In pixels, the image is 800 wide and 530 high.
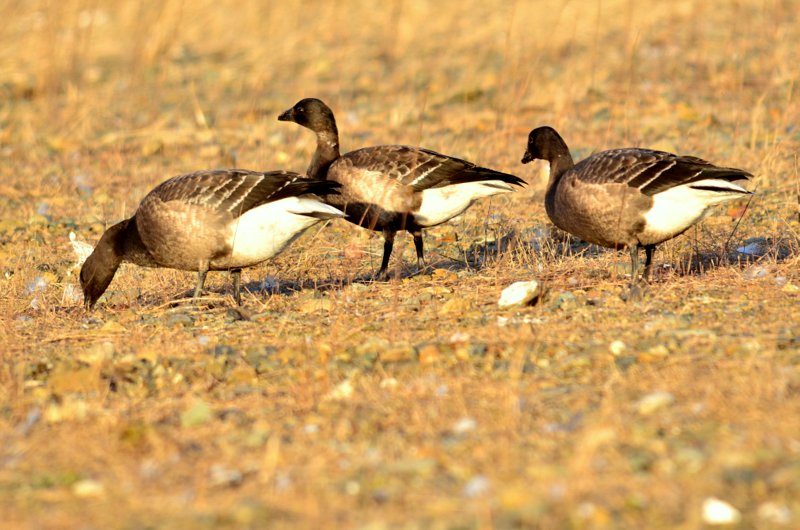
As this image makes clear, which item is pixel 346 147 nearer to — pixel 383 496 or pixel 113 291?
pixel 113 291

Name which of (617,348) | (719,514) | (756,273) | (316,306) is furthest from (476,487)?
(756,273)

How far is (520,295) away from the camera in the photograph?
7.91m

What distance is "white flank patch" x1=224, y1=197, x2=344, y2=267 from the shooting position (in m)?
8.84

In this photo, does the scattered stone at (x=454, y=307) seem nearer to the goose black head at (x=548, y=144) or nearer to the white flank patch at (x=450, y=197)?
the white flank patch at (x=450, y=197)

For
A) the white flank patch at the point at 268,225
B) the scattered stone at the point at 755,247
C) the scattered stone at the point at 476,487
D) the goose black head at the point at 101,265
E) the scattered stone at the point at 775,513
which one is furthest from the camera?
the scattered stone at the point at 755,247

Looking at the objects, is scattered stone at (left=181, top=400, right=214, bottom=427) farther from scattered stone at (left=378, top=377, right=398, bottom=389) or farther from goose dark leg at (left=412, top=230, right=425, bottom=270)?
goose dark leg at (left=412, top=230, right=425, bottom=270)

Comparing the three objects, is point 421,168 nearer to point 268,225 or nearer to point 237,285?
point 268,225

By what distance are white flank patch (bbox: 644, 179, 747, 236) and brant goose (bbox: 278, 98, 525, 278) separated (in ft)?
5.55

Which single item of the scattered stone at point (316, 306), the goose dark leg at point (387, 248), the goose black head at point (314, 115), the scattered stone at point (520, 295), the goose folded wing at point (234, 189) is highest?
the goose black head at point (314, 115)

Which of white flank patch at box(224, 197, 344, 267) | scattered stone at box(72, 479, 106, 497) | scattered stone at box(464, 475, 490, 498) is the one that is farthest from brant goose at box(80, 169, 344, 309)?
scattered stone at box(464, 475, 490, 498)

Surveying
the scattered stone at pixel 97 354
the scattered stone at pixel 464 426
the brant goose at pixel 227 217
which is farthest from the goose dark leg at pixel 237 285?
the scattered stone at pixel 464 426

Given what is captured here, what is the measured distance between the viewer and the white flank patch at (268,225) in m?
8.84

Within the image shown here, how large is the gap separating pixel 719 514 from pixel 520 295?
12.5ft

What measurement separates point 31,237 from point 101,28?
13.3 m
